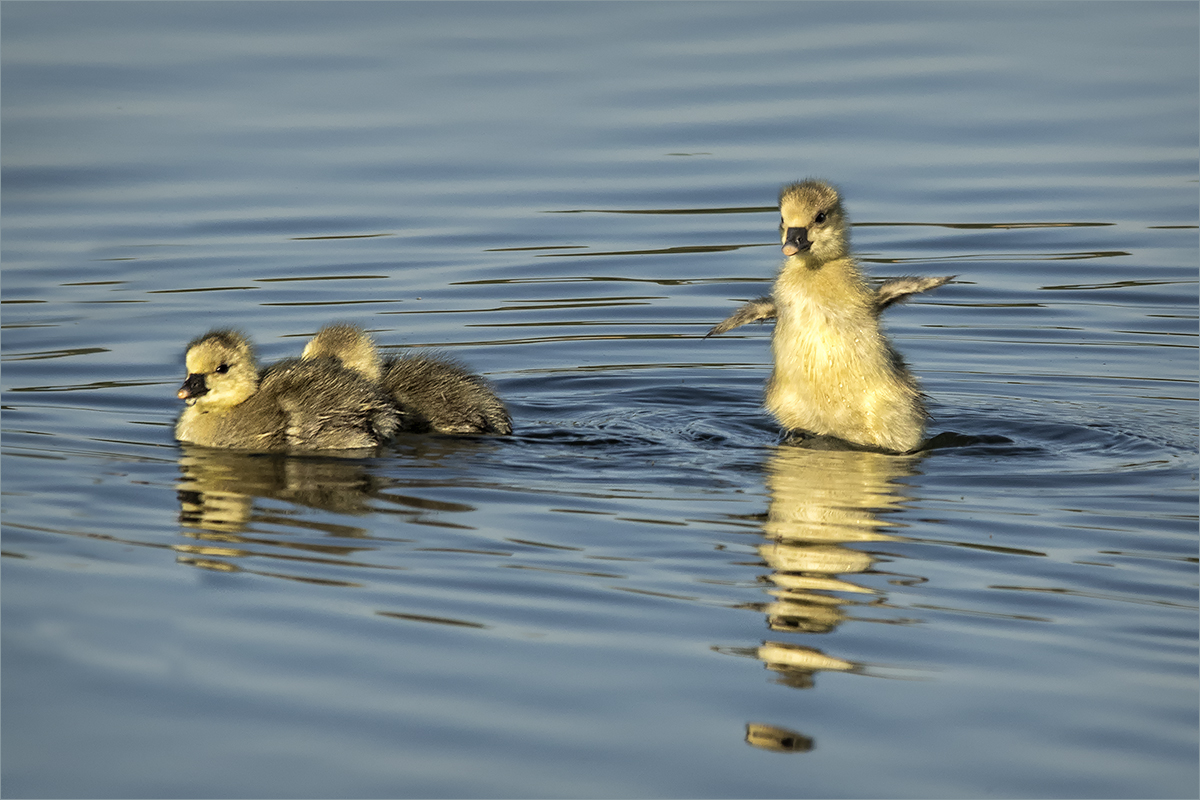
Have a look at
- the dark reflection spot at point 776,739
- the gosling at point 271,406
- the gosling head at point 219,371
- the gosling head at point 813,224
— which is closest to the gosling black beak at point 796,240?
the gosling head at point 813,224

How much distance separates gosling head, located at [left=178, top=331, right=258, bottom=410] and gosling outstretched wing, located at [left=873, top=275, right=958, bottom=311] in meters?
3.16

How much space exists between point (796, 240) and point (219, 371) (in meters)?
2.93

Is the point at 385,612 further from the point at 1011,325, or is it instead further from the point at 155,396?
the point at 1011,325

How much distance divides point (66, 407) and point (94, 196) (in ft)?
18.6

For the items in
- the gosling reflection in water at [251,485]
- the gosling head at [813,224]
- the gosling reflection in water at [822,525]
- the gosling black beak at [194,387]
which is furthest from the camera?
the gosling head at [813,224]

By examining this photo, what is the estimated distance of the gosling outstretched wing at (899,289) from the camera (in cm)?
907

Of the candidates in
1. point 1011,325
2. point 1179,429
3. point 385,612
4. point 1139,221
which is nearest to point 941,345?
point 1011,325

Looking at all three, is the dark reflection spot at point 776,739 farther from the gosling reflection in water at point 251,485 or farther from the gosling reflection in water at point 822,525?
the gosling reflection in water at point 251,485

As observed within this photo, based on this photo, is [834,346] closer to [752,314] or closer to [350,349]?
[752,314]

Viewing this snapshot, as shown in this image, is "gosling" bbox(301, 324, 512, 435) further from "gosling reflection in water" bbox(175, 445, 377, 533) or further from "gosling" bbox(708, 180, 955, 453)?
"gosling" bbox(708, 180, 955, 453)

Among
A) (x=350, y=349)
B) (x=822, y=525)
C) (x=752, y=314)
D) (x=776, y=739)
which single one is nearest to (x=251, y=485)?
(x=350, y=349)

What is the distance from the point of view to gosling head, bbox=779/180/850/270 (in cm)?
910

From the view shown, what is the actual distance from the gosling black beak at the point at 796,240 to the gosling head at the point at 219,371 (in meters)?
2.74

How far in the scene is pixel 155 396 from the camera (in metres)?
9.97
